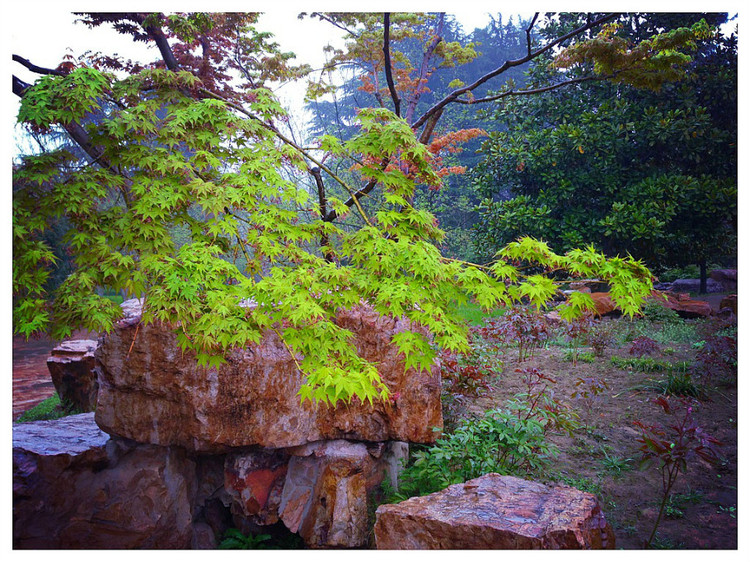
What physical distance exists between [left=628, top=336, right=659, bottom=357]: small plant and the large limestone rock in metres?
3.15

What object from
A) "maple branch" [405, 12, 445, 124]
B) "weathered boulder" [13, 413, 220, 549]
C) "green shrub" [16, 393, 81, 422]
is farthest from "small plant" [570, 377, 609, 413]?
"green shrub" [16, 393, 81, 422]

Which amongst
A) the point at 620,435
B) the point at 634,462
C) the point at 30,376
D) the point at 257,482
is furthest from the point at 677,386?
the point at 30,376

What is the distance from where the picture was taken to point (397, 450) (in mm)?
3244

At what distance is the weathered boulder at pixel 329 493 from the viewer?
9.33 feet

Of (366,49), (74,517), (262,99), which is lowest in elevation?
(74,517)

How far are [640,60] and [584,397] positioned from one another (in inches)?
104

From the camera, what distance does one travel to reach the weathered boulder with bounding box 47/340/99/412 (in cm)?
515

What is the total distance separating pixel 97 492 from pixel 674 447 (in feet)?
11.0

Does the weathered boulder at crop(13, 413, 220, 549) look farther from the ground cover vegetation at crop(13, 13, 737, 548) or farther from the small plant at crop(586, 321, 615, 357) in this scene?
the small plant at crop(586, 321, 615, 357)

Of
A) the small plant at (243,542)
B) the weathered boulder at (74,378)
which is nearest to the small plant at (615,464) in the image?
the small plant at (243,542)

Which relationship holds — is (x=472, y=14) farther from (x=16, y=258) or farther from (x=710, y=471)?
(x=710, y=471)

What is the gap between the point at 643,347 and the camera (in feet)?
14.8

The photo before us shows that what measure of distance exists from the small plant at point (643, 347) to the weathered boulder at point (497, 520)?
2786 mm
